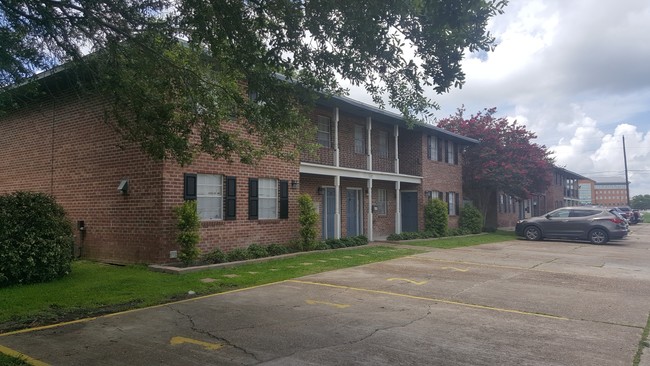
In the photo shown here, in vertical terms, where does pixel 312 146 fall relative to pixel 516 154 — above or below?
below

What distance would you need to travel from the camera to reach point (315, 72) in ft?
21.9

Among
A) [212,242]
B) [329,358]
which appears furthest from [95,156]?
[329,358]

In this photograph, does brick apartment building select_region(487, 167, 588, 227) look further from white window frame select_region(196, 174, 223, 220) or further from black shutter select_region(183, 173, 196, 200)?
black shutter select_region(183, 173, 196, 200)

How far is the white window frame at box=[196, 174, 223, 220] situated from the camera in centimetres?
1243

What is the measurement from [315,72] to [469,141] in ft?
70.5

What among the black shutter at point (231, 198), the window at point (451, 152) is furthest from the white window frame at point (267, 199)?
the window at point (451, 152)

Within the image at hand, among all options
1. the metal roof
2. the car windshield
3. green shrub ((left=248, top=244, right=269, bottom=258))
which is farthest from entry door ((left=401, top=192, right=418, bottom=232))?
green shrub ((left=248, top=244, right=269, bottom=258))

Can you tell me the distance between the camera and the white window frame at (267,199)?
14.2 metres

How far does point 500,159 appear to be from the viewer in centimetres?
2645

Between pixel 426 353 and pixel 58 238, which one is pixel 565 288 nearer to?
pixel 426 353

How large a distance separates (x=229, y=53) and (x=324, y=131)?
454 inches

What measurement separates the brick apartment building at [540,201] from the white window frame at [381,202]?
10746mm

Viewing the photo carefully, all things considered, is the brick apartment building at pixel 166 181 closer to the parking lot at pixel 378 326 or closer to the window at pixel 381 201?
the window at pixel 381 201

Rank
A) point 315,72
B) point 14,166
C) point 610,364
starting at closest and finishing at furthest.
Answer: point 610,364 → point 315,72 → point 14,166
